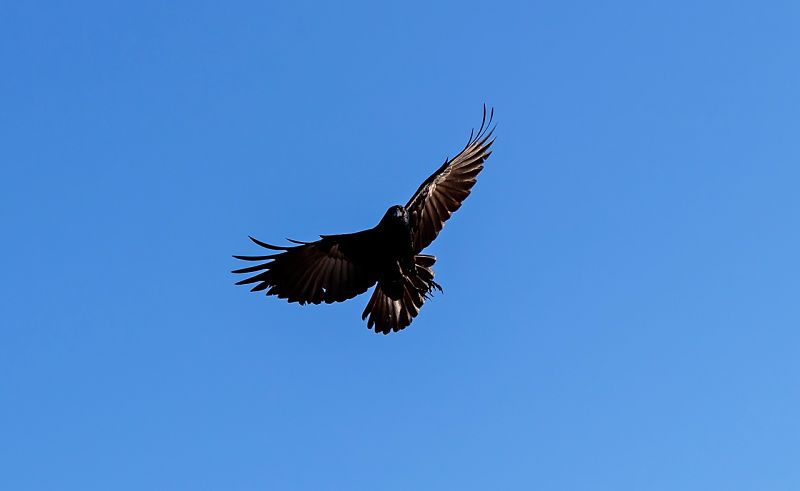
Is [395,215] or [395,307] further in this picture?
[395,307]

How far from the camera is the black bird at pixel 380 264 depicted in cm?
1777

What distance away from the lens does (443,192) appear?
18922 millimetres

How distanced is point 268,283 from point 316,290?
2.19ft

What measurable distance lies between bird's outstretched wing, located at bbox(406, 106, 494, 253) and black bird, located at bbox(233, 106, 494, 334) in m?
0.01

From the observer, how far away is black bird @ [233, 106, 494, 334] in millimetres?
17766

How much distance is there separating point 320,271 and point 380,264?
836 mm

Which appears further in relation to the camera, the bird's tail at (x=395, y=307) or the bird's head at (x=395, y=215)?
the bird's tail at (x=395, y=307)

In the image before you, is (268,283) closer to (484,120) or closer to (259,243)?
(259,243)

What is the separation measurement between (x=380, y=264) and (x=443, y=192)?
63.6 inches

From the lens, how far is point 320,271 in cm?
1812

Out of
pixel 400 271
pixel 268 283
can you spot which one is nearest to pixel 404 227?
pixel 400 271

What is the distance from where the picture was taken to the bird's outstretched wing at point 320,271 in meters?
17.9

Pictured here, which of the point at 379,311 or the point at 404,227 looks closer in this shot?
the point at 404,227

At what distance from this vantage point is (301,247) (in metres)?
17.9
